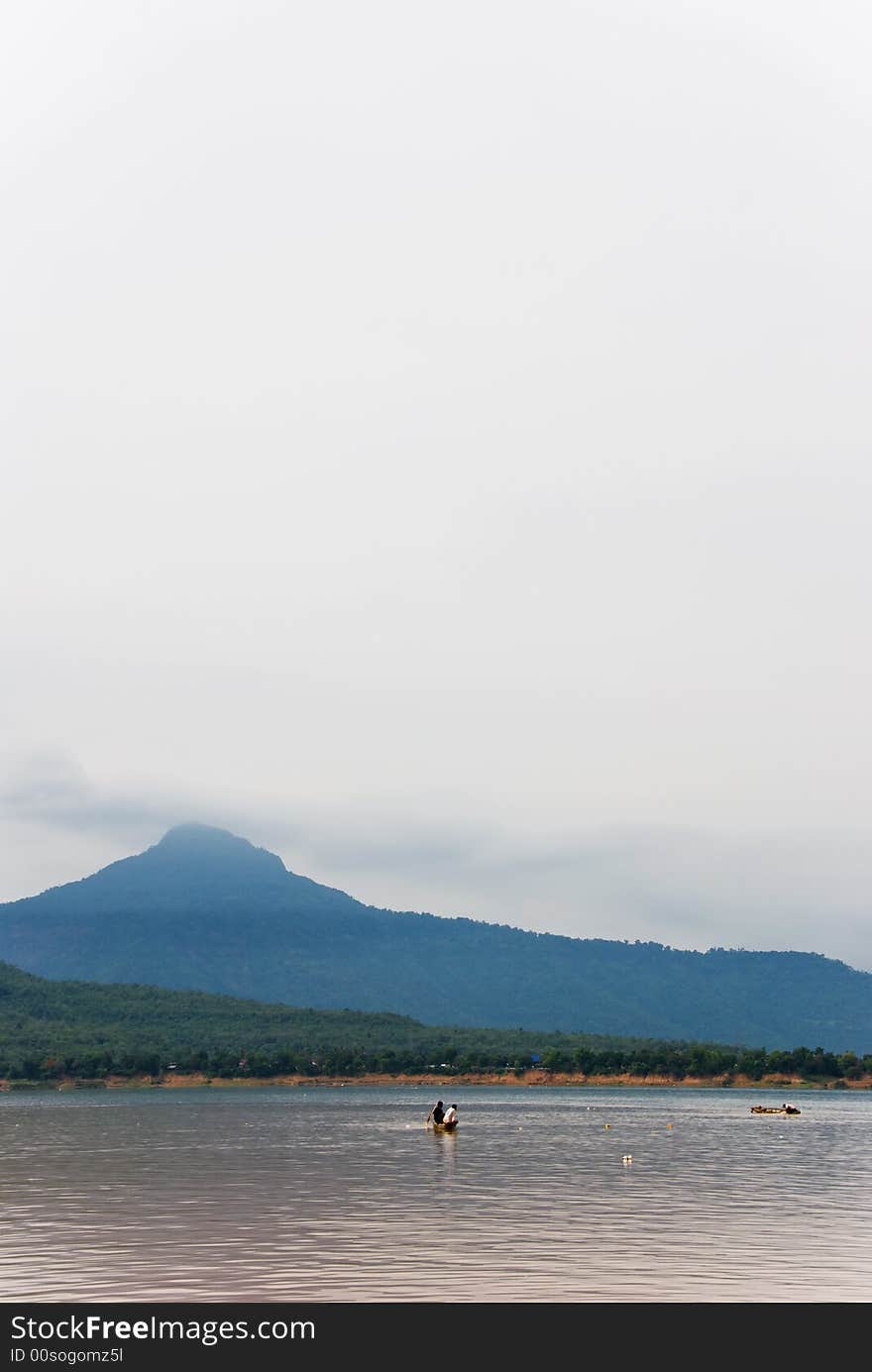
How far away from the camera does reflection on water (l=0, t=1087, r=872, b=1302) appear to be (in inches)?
1790

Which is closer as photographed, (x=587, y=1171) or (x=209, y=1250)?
(x=209, y=1250)

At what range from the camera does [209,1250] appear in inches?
2074

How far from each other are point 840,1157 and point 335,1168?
3916cm

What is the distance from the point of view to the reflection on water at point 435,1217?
45.5m

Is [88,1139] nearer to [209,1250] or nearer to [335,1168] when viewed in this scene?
[335,1168]

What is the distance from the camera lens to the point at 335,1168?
9038 centimetres

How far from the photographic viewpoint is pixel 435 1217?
62906mm
